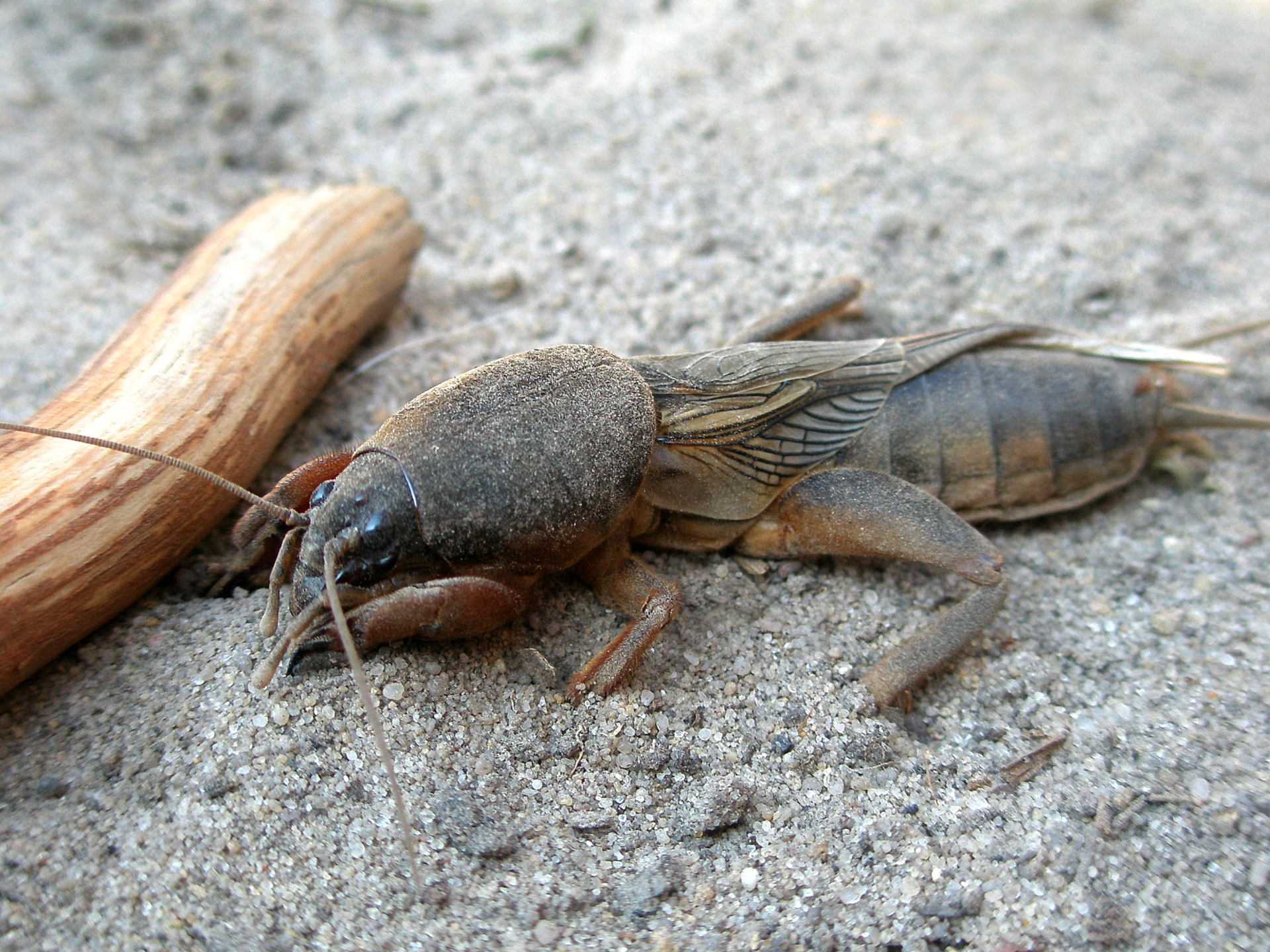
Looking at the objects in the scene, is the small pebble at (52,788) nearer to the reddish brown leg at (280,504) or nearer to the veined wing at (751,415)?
the reddish brown leg at (280,504)

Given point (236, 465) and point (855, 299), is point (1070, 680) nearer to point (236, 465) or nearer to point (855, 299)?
point (855, 299)

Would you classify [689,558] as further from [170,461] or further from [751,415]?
[170,461]

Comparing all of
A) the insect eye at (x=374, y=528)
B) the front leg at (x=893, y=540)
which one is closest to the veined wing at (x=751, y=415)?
the front leg at (x=893, y=540)

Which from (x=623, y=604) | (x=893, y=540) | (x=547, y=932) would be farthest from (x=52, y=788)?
(x=893, y=540)

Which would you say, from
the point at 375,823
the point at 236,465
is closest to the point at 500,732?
the point at 375,823

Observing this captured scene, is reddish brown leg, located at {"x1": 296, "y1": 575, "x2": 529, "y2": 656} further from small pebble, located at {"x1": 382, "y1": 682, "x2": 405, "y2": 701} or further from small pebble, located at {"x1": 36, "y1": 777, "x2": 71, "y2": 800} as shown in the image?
small pebble, located at {"x1": 36, "y1": 777, "x2": 71, "y2": 800}

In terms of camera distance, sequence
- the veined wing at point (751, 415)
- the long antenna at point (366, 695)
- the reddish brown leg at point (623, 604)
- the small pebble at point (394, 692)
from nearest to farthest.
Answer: the long antenna at point (366, 695)
the small pebble at point (394, 692)
the reddish brown leg at point (623, 604)
the veined wing at point (751, 415)

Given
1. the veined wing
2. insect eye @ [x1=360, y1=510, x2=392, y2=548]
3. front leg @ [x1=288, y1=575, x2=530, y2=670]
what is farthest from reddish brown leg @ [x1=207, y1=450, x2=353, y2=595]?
the veined wing
